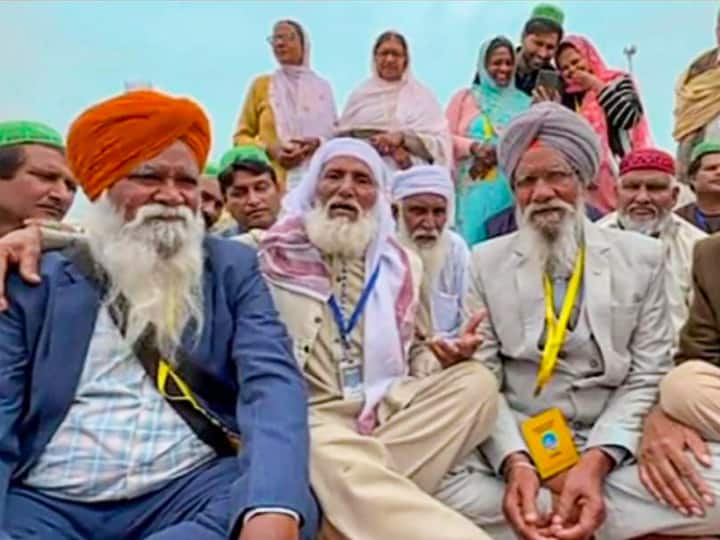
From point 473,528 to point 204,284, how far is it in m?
1.08

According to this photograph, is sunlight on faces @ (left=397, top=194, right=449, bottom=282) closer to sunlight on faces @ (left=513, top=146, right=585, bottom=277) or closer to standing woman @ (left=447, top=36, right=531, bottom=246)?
standing woman @ (left=447, top=36, right=531, bottom=246)

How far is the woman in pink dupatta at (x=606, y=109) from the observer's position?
7.85 m

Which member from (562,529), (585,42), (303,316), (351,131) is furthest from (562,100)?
(562,529)

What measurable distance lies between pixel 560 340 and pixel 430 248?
2.62 m

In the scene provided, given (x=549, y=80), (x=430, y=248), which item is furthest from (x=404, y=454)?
(x=549, y=80)

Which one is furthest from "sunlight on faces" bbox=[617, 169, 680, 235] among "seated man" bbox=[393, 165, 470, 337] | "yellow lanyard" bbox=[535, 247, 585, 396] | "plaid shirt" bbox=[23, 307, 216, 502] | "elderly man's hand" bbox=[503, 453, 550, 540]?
"plaid shirt" bbox=[23, 307, 216, 502]

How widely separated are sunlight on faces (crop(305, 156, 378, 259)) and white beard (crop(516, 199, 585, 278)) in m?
0.66

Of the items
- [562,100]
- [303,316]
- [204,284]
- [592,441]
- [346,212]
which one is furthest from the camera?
Result: [562,100]

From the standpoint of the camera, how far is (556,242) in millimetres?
4266

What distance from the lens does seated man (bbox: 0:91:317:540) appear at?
10.6 ft

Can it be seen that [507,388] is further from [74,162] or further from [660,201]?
[660,201]

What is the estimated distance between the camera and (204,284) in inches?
141

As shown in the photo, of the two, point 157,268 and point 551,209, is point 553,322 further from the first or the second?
point 157,268

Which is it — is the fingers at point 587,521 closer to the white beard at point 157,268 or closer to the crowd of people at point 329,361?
the crowd of people at point 329,361
